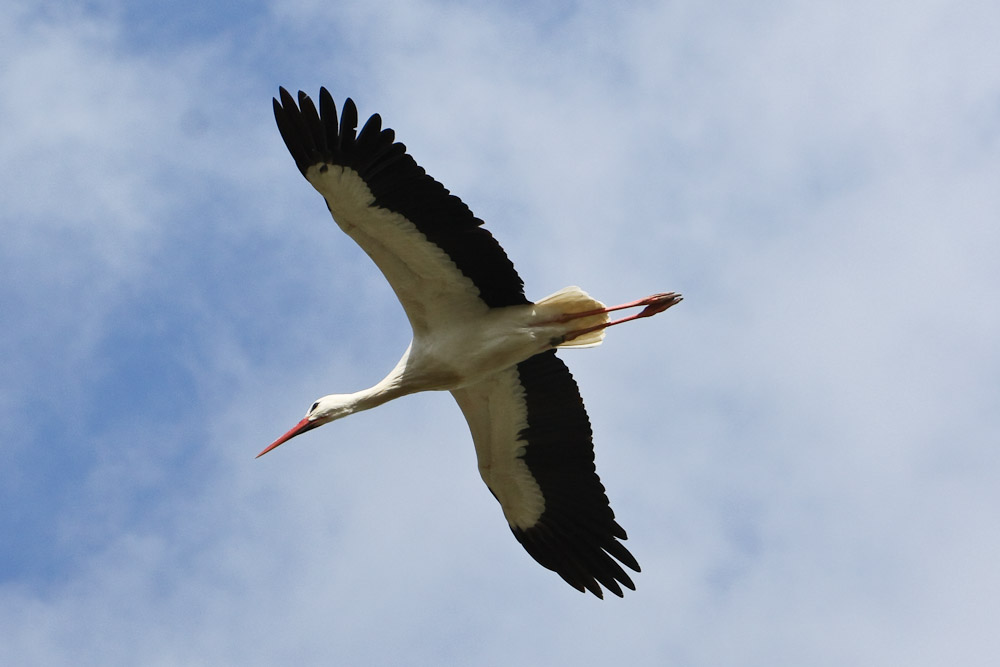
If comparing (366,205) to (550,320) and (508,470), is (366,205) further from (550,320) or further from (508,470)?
(508,470)

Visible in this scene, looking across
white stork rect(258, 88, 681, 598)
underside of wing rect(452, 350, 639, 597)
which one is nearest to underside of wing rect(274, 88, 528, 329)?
white stork rect(258, 88, 681, 598)

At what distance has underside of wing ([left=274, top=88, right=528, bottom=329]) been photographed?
9.09 meters

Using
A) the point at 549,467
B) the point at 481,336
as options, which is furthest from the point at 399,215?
the point at 549,467

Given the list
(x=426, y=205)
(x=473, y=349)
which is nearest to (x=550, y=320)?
(x=473, y=349)

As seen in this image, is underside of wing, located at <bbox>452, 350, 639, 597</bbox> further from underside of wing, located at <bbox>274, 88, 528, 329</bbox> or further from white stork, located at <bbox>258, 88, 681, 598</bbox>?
underside of wing, located at <bbox>274, 88, 528, 329</bbox>

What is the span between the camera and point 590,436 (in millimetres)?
10562

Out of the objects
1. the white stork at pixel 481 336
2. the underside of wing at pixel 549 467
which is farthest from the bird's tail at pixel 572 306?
the underside of wing at pixel 549 467

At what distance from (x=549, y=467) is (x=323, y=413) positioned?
5.66ft

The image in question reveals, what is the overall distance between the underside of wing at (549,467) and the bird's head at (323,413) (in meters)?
0.85

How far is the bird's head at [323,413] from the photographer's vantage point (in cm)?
1020

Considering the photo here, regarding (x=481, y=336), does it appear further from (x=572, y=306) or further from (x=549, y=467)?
(x=549, y=467)

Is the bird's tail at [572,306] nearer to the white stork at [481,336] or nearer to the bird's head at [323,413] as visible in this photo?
the white stork at [481,336]

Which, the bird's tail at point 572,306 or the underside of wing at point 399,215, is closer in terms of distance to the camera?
the underside of wing at point 399,215

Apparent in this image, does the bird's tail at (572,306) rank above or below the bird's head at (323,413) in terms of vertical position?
above
